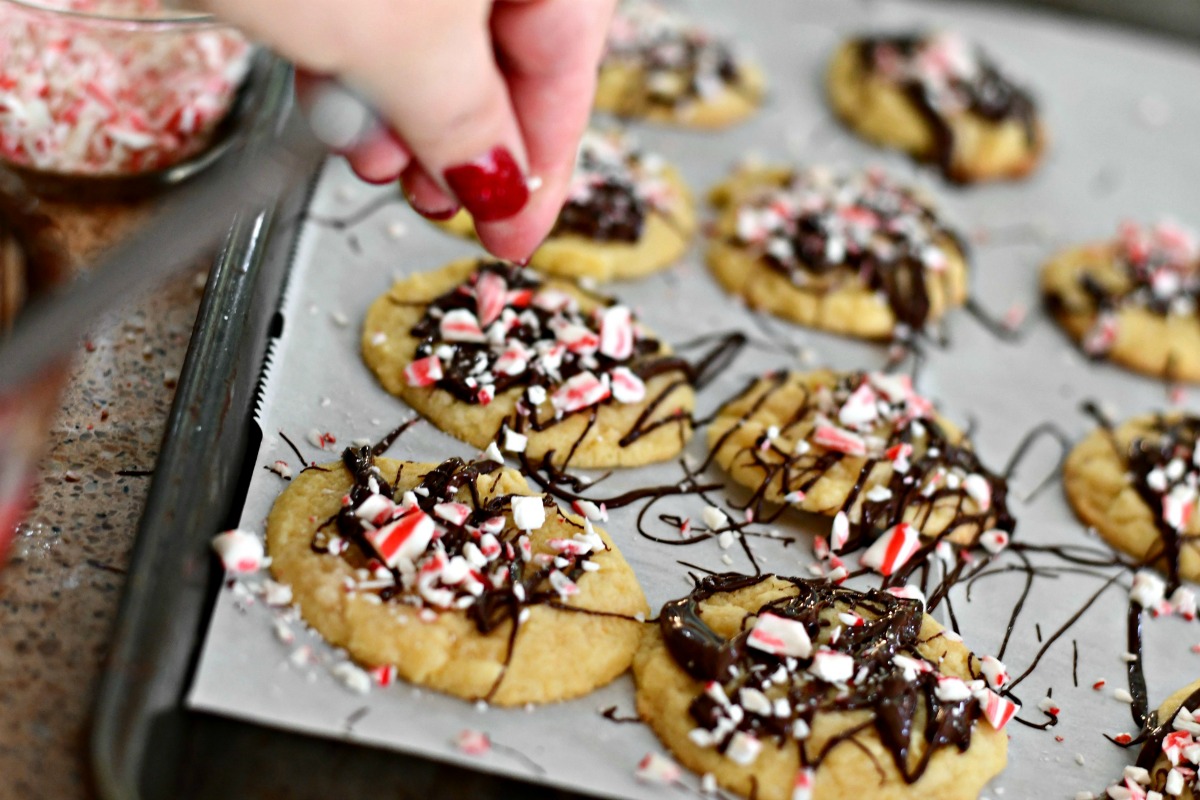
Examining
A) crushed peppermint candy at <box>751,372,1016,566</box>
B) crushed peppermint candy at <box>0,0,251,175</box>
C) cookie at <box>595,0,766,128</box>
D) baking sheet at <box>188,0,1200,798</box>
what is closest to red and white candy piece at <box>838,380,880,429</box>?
crushed peppermint candy at <box>751,372,1016,566</box>

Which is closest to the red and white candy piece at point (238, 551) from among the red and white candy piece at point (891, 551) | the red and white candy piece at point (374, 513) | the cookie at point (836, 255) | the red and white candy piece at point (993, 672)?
the red and white candy piece at point (374, 513)

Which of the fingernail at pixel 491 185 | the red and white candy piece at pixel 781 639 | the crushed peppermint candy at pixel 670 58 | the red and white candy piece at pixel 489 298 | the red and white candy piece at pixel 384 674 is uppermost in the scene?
the fingernail at pixel 491 185

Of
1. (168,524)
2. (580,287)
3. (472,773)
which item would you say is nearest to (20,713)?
(168,524)

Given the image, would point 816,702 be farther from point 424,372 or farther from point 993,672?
point 424,372

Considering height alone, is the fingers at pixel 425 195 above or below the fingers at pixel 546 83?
below

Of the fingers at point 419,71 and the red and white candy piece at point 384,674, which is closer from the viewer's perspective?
the fingers at point 419,71

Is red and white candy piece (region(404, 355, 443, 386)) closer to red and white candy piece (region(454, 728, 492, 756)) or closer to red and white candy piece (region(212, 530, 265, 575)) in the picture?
red and white candy piece (region(212, 530, 265, 575))

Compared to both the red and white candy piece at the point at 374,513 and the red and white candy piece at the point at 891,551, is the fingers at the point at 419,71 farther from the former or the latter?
the red and white candy piece at the point at 891,551
